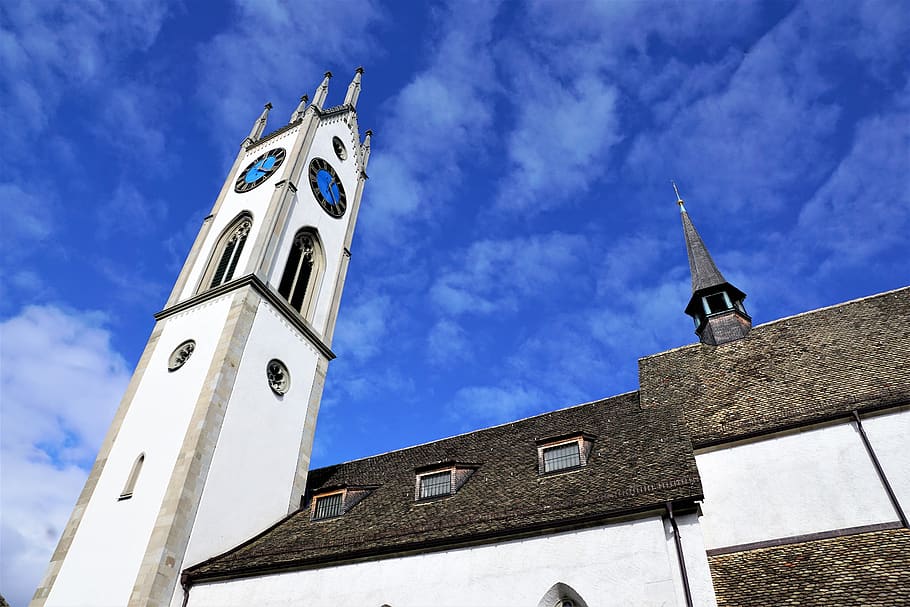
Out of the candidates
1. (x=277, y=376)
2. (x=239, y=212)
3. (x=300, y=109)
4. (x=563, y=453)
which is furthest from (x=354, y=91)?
(x=563, y=453)

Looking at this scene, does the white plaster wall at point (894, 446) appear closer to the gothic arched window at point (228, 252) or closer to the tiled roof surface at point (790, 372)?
the tiled roof surface at point (790, 372)

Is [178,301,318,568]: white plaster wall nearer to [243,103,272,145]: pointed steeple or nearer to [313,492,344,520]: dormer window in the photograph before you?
[313,492,344,520]: dormer window

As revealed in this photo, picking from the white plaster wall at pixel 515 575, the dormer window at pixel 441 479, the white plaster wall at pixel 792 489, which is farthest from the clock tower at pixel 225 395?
the white plaster wall at pixel 792 489

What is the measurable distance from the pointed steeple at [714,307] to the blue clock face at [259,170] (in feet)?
53.2

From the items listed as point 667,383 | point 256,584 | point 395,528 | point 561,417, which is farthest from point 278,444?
point 667,383

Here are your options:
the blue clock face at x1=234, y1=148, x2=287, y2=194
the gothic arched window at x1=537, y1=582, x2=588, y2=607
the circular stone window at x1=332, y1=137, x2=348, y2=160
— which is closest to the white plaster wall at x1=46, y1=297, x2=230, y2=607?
the blue clock face at x1=234, y1=148, x2=287, y2=194

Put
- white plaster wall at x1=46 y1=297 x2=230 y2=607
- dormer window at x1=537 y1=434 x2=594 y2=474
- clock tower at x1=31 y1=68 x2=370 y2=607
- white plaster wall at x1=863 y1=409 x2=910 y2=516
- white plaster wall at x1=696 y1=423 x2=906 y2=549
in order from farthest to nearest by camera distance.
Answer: clock tower at x1=31 y1=68 x2=370 y2=607 < white plaster wall at x1=46 y1=297 x2=230 y2=607 < dormer window at x1=537 y1=434 x2=594 y2=474 < white plaster wall at x1=696 y1=423 x2=906 y2=549 < white plaster wall at x1=863 y1=409 x2=910 y2=516

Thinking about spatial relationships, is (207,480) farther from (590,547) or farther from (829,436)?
(829,436)

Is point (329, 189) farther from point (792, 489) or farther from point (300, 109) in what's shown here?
point (792, 489)

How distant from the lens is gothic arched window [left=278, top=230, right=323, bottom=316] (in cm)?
2075

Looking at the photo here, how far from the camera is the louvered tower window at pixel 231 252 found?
2014cm

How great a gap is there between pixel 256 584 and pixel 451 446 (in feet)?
22.0

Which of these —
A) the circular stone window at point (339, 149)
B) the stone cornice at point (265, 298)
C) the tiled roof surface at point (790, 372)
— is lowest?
the tiled roof surface at point (790, 372)

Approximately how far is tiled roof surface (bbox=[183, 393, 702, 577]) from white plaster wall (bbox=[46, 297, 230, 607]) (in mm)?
1790
